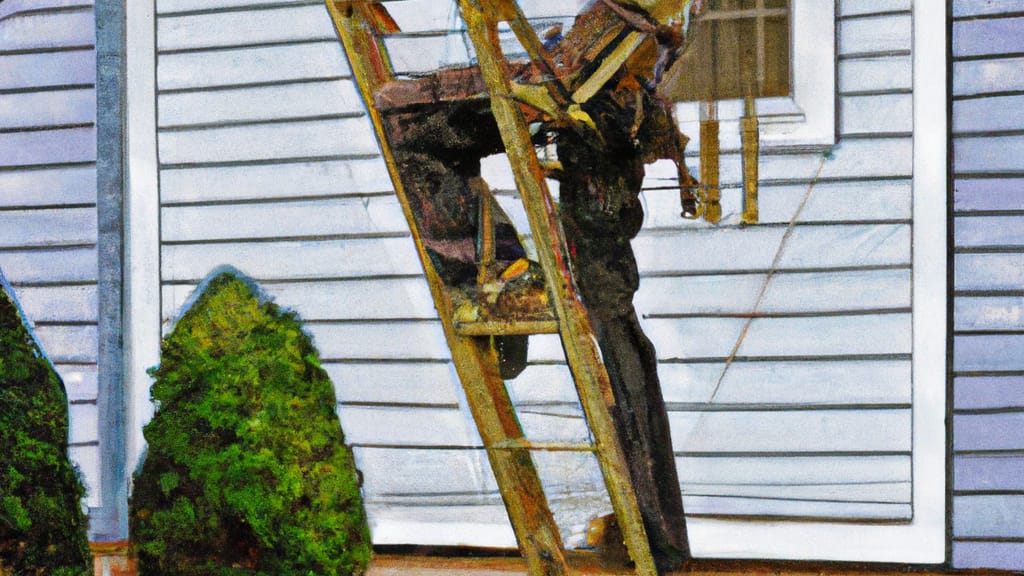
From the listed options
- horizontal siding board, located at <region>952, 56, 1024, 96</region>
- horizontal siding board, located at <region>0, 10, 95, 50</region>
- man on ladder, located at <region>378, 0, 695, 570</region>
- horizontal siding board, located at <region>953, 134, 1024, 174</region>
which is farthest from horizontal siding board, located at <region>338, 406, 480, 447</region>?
horizontal siding board, located at <region>952, 56, 1024, 96</region>

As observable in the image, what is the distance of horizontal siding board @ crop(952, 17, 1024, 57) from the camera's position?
8.22ft

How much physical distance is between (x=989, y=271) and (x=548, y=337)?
132 cm

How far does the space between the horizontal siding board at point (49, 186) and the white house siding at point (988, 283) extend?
109 inches

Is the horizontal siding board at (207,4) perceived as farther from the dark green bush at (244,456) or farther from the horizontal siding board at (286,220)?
the dark green bush at (244,456)

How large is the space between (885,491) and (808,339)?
1.72 feet

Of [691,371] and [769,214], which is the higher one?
[769,214]

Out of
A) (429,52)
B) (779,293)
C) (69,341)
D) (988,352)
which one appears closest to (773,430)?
(779,293)

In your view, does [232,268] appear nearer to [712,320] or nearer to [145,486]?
[145,486]

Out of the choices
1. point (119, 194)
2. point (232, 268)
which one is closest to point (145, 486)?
point (232, 268)

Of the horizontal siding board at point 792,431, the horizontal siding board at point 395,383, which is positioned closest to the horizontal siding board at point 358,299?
the horizontal siding board at point 395,383

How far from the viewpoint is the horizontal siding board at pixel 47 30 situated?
9.60 feet

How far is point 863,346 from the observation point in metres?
2.61

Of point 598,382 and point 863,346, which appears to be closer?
point 598,382

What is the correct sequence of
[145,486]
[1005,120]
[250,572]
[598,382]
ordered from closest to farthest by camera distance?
[598,382] < [1005,120] < [250,572] < [145,486]
